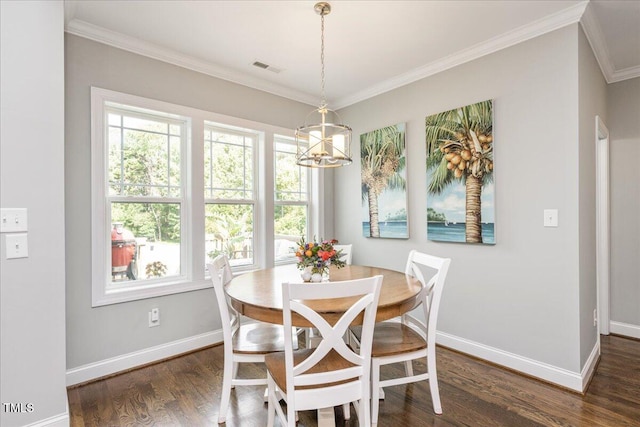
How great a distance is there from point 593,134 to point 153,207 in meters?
3.72

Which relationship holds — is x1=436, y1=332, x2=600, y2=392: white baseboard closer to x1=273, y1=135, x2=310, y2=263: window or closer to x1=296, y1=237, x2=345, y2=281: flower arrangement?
x1=296, y1=237, x2=345, y2=281: flower arrangement

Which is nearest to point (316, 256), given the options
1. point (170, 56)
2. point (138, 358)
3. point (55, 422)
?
point (55, 422)

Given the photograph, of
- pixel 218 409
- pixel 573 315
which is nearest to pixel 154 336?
pixel 218 409

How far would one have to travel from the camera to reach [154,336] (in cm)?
276

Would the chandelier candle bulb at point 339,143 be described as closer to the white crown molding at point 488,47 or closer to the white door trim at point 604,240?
the white crown molding at point 488,47

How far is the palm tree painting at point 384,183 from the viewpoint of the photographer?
3.42 m

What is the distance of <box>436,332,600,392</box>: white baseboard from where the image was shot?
90.4 inches

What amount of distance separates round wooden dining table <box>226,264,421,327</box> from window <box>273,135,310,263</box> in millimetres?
1309

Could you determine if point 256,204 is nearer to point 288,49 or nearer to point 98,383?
point 288,49

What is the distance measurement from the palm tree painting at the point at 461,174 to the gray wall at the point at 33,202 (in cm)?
286

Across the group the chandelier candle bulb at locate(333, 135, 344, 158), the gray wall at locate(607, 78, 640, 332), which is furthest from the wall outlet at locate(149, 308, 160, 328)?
the gray wall at locate(607, 78, 640, 332)

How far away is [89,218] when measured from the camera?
246cm

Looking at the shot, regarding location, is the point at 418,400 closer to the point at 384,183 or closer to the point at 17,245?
the point at 384,183

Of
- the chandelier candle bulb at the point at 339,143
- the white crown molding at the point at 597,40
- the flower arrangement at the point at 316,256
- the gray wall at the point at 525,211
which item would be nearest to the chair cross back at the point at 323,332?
the flower arrangement at the point at 316,256
